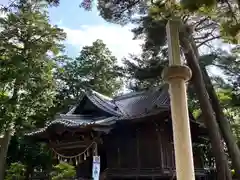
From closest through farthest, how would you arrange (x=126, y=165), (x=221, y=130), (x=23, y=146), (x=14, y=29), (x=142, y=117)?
(x=221, y=130), (x=142, y=117), (x=126, y=165), (x=14, y=29), (x=23, y=146)

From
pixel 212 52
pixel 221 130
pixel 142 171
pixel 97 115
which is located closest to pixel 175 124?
pixel 221 130

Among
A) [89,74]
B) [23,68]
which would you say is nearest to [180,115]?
[23,68]

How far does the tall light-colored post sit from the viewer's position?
8.14 ft

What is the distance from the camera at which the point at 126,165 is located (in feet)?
37.0

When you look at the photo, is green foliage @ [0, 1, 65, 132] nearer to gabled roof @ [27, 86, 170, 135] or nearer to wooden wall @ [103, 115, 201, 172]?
gabled roof @ [27, 86, 170, 135]

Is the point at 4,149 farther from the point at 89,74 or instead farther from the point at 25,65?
the point at 89,74

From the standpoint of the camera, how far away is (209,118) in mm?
8906

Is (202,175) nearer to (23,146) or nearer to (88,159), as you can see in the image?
(88,159)

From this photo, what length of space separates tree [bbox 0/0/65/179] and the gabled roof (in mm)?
2084

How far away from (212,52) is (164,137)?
3.83 meters

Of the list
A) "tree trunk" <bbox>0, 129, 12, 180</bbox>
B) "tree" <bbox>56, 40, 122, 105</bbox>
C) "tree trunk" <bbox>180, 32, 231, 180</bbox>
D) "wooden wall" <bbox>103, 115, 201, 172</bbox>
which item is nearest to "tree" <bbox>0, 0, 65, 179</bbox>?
"tree trunk" <bbox>0, 129, 12, 180</bbox>

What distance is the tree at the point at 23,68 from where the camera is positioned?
14281 millimetres

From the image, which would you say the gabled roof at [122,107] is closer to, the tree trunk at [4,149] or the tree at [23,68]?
the tree at [23,68]

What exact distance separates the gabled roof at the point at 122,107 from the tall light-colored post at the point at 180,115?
7465mm
